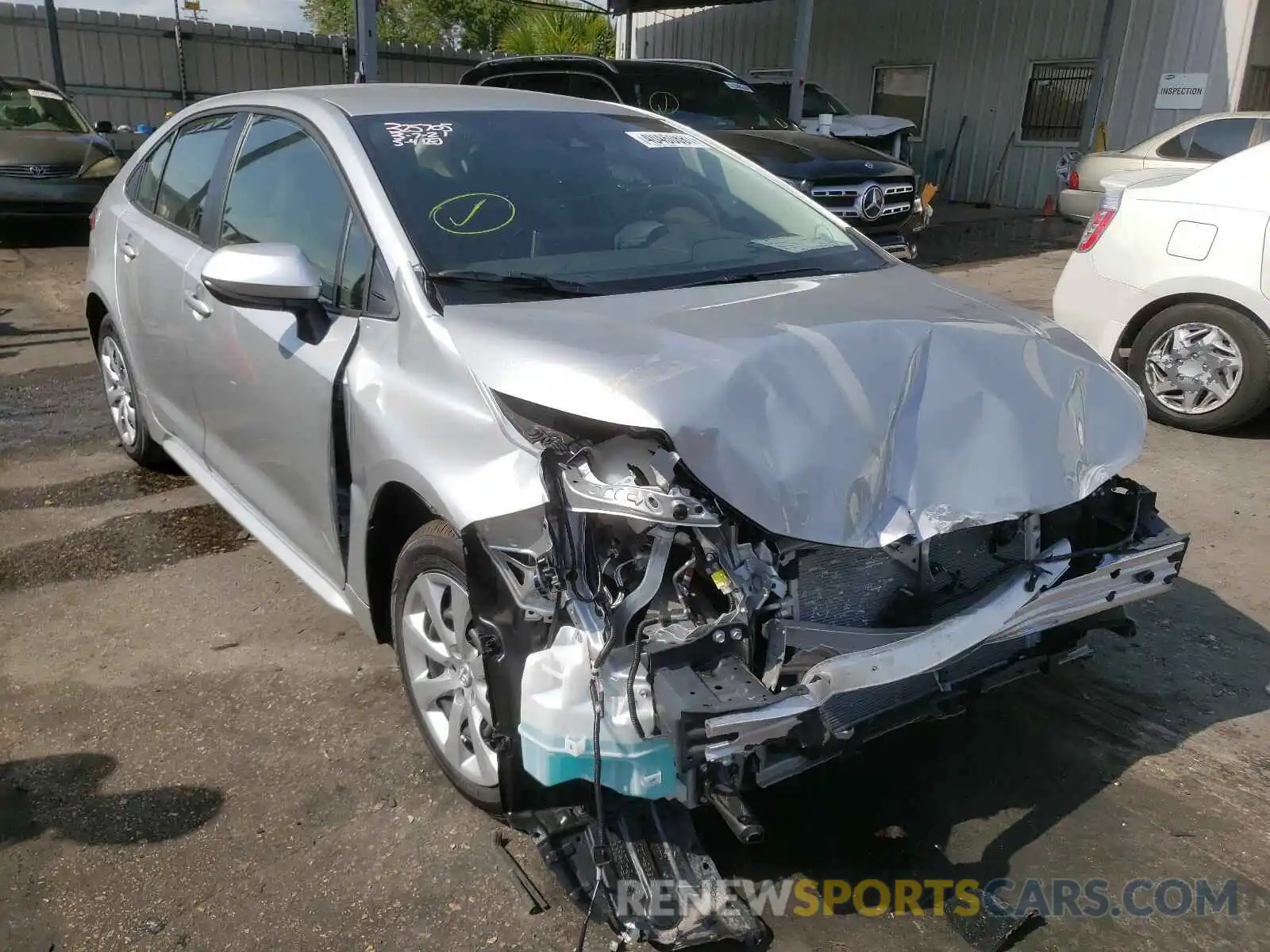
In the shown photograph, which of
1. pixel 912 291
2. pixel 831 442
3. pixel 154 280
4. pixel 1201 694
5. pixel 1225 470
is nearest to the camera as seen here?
pixel 831 442

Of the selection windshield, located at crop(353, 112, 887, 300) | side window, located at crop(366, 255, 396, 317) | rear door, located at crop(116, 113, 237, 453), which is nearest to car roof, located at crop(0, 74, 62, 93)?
rear door, located at crop(116, 113, 237, 453)

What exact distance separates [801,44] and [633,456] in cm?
1193

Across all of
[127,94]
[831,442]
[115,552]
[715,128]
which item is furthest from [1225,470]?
[127,94]

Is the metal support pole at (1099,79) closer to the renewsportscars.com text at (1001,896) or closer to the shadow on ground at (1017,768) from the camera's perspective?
the shadow on ground at (1017,768)

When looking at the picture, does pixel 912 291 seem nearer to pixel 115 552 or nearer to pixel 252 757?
pixel 252 757

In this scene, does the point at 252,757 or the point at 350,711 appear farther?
the point at 350,711

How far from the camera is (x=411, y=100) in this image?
135 inches

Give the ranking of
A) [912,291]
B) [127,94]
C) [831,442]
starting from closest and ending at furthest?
[831,442], [912,291], [127,94]

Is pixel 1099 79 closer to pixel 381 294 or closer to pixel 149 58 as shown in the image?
pixel 381 294

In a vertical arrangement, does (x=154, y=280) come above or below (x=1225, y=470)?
above

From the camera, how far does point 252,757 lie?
9.68 feet

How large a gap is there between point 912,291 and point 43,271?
9573 millimetres

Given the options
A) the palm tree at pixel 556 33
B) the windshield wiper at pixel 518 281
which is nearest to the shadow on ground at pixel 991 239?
the windshield wiper at pixel 518 281

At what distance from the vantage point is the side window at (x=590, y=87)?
9.88 metres
